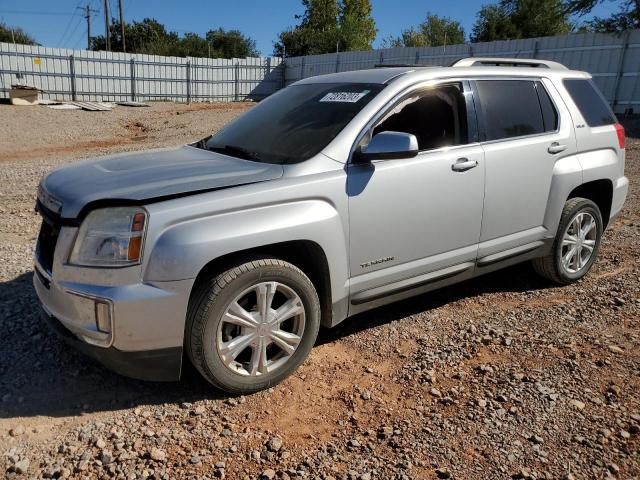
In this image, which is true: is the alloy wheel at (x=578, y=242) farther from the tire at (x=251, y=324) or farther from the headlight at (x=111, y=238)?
the headlight at (x=111, y=238)

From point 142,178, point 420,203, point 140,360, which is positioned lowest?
point 140,360

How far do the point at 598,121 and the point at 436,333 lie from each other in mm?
2524

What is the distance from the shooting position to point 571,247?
15.8 ft

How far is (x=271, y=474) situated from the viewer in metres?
2.53

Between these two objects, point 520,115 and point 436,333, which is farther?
point 520,115

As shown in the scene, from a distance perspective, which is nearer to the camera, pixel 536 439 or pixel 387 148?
pixel 536 439

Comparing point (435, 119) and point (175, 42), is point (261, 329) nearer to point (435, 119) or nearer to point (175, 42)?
point (435, 119)

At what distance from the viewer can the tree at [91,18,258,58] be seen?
A: 171 feet

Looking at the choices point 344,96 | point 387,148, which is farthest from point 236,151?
point 387,148

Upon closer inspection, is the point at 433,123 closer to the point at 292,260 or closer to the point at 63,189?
the point at 292,260

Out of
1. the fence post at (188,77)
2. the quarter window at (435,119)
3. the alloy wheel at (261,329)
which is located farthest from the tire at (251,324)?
the fence post at (188,77)

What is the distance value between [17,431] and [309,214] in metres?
1.87

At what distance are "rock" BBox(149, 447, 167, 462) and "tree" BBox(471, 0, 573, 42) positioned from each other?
42.4 m

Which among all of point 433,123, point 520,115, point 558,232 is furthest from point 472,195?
point 558,232
